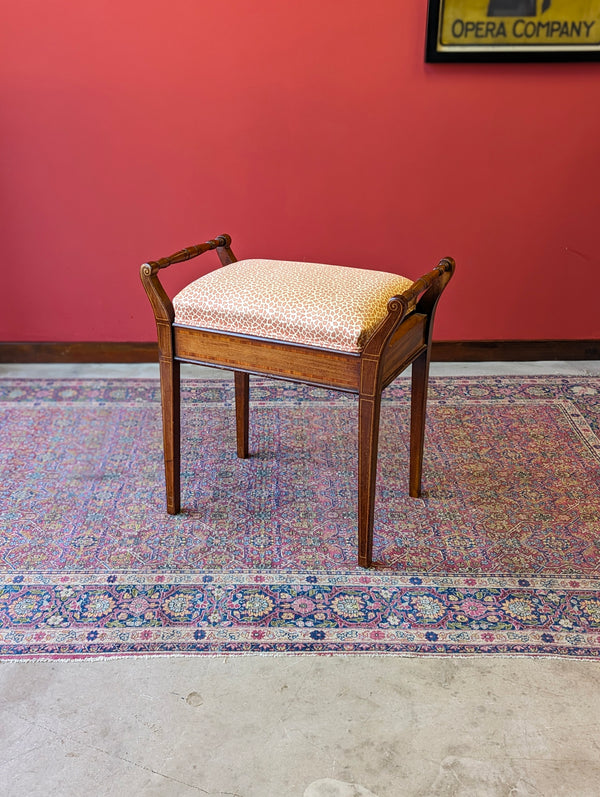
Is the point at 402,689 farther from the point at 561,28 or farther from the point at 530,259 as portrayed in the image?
the point at 561,28

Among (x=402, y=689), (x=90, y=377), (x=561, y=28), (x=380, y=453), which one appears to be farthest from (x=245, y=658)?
(x=561, y=28)

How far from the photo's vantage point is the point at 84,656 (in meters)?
1.48

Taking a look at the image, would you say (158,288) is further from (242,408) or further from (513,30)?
(513,30)

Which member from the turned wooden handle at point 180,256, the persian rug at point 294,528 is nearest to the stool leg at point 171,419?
the persian rug at point 294,528

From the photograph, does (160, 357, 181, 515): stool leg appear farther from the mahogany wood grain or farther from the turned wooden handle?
the turned wooden handle

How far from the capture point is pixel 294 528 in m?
1.90

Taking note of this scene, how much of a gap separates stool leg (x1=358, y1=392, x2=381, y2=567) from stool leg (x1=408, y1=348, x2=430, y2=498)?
12.4 inches

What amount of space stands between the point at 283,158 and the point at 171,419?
1.31 m

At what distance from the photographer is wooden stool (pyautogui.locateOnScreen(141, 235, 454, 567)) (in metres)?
1.57

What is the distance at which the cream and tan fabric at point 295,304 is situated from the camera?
1.57 metres

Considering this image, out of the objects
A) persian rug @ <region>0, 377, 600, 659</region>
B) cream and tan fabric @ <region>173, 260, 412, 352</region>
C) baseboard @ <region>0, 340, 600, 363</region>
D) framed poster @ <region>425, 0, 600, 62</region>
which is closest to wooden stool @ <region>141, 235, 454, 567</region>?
cream and tan fabric @ <region>173, 260, 412, 352</region>

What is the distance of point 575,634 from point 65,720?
41.3 inches

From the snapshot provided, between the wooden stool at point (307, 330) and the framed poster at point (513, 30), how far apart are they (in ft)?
3.89

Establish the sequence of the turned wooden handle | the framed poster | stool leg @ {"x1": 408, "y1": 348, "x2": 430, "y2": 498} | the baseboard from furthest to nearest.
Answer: the baseboard → the framed poster → stool leg @ {"x1": 408, "y1": 348, "x2": 430, "y2": 498} → the turned wooden handle
